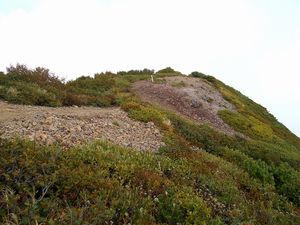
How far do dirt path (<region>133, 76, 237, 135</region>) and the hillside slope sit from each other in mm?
1078

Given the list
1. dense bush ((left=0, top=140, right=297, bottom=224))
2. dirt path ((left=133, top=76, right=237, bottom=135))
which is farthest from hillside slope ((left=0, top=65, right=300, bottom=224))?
dirt path ((left=133, top=76, right=237, bottom=135))

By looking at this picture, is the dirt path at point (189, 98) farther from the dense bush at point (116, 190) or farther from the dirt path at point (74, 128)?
the dense bush at point (116, 190)

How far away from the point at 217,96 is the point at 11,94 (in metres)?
20.5

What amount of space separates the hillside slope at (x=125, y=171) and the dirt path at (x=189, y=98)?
3.54 ft

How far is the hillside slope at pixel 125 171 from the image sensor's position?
722 cm

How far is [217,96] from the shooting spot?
114 ft

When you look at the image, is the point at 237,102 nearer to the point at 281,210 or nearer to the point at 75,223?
the point at 281,210

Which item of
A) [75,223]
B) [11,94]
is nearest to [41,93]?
[11,94]

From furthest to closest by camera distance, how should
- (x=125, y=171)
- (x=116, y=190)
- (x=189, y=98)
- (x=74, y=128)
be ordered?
(x=189, y=98) < (x=74, y=128) < (x=125, y=171) < (x=116, y=190)

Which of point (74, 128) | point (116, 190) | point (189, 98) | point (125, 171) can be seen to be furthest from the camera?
point (189, 98)

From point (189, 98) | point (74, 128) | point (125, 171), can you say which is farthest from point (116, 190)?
point (189, 98)

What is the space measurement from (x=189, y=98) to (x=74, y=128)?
59.1 feet

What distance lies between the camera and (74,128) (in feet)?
46.1

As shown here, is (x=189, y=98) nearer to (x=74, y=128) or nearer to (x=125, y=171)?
(x=74, y=128)
